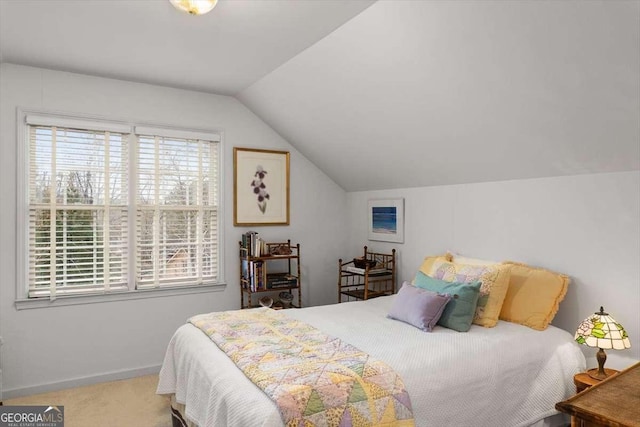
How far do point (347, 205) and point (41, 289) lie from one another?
306 centimetres

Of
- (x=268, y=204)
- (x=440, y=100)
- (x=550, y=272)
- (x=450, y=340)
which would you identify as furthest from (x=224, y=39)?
(x=550, y=272)

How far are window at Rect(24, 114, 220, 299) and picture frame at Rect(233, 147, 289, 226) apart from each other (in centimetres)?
23

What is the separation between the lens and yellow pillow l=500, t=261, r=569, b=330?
8.93 ft

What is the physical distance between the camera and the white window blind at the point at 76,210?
3424mm

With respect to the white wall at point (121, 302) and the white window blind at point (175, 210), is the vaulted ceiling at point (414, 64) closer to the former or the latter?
the white wall at point (121, 302)

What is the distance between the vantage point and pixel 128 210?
3754mm

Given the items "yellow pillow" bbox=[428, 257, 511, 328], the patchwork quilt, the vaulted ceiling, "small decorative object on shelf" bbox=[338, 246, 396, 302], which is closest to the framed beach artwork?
"small decorative object on shelf" bbox=[338, 246, 396, 302]

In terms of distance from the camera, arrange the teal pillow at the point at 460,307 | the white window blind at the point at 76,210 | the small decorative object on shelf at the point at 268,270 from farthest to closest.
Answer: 1. the small decorative object on shelf at the point at 268,270
2. the white window blind at the point at 76,210
3. the teal pillow at the point at 460,307

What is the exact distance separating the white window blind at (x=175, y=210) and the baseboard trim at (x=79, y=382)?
29.0 inches

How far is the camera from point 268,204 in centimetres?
441

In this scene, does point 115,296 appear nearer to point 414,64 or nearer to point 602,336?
point 414,64

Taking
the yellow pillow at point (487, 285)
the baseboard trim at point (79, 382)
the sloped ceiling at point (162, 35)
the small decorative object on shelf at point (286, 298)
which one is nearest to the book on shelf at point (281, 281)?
the small decorative object on shelf at point (286, 298)

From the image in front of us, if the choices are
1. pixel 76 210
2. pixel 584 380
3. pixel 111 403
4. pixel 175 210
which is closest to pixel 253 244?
pixel 175 210

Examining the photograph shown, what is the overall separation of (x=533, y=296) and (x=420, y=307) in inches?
30.2
